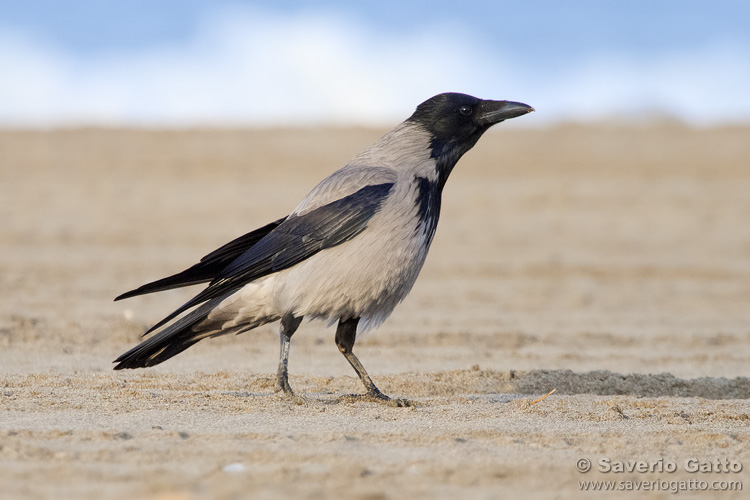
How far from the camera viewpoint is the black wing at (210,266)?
5652mm

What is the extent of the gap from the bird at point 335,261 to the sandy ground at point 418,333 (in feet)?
1.38

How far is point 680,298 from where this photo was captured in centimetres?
1211

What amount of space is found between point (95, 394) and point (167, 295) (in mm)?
6060

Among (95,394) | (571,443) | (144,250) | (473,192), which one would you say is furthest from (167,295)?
(473,192)

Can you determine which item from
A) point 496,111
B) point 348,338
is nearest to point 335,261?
point 348,338

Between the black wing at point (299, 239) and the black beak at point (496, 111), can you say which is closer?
the black wing at point (299, 239)

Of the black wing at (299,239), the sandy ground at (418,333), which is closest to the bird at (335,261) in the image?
the black wing at (299,239)

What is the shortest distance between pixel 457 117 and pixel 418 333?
3.44m

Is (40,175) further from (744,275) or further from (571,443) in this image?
(571,443)

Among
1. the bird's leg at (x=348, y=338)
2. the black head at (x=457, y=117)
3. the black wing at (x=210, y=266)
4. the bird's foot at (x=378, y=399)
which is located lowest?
the bird's foot at (x=378, y=399)

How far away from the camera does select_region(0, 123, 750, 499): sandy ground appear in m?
3.94

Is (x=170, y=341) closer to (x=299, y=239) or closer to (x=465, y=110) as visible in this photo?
(x=299, y=239)

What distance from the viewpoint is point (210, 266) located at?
5.82 m

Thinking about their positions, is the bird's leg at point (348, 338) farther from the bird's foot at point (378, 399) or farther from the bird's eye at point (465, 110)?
the bird's eye at point (465, 110)
